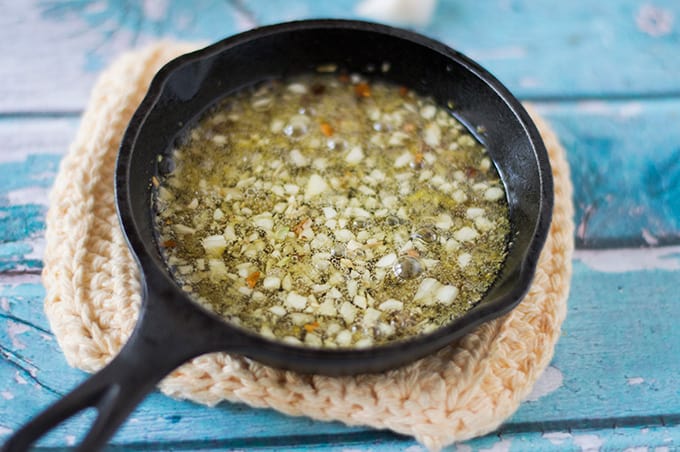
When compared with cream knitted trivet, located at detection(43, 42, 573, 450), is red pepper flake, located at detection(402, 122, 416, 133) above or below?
above

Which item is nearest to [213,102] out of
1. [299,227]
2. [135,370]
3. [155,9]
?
[299,227]

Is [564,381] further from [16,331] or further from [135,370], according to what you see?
[16,331]

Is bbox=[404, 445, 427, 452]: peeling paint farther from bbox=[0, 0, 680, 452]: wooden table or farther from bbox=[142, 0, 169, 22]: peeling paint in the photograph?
bbox=[142, 0, 169, 22]: peeling paint

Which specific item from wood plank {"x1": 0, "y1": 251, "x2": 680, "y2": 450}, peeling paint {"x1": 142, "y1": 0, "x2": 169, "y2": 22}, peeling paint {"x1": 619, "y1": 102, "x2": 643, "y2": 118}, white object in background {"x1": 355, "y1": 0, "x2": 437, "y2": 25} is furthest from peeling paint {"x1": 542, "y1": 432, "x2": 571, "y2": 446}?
peeling paint {"x1": 142, "y1": 0, "x2": 169, "y2": 22}

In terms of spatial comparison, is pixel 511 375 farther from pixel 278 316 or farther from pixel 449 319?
pixel 278 316

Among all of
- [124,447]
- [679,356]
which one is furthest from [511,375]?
[124,447]

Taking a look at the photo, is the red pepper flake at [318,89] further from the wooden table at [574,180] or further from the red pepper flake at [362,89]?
the wooden table at [574,180]
